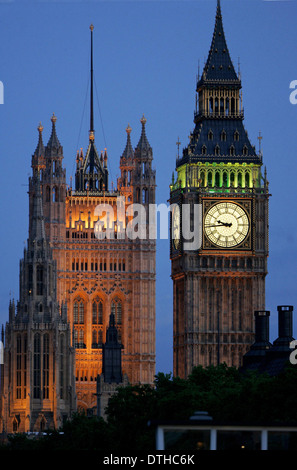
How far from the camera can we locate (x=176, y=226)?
6969 inches

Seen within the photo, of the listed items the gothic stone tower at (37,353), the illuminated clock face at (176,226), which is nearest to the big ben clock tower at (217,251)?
the illuminated clock face at (176,226)

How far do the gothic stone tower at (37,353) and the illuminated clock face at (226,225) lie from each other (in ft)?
57.9

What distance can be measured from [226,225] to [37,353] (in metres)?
23.4

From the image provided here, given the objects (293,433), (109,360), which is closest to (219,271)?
(109,360)

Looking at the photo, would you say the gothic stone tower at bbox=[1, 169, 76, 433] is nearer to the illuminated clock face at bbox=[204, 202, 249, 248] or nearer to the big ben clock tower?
the big ben clock tower

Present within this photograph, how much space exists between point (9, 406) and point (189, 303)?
2105 centimetres

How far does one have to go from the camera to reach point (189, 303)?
173 meters

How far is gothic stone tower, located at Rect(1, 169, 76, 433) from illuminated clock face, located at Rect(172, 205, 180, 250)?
12948 mm

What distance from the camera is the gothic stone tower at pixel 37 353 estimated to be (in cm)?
17562

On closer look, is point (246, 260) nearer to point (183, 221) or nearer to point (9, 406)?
point (183, 221)

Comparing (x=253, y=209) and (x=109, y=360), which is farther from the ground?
(x=253, y=209)

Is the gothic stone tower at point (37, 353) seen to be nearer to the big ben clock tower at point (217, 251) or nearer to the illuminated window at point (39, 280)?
the illuminated window at point (39, 280)

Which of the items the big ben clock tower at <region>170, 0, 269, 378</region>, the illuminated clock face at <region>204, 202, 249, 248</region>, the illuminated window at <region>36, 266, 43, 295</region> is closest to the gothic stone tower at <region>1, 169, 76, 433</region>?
the illuminated window at <region>36, 266, 43, 295</region>

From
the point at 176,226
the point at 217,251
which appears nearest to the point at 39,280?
the point at 176,226
